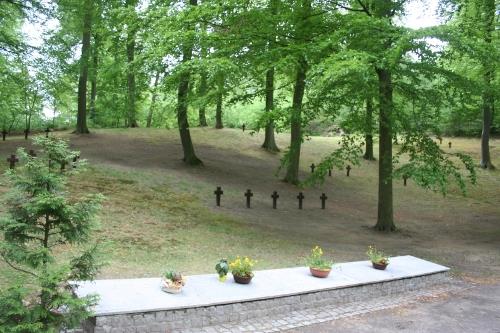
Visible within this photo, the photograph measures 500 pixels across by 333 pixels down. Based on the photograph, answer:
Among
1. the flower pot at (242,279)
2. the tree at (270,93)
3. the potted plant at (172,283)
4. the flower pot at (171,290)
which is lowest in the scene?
the flower pot at (242,279)

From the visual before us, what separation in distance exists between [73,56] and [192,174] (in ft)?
27.6

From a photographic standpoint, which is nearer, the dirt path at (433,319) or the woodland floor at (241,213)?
the dirt path at (433,319)

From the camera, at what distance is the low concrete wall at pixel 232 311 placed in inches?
237

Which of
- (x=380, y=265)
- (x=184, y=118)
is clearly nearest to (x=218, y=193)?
(x=184, y=118)

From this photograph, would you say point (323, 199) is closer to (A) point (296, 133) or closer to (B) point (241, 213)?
(A) point (296, 133)

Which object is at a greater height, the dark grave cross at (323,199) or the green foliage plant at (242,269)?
the green foliage plant at (242,269)

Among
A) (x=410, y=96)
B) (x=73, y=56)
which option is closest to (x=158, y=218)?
(x=410, y=96)

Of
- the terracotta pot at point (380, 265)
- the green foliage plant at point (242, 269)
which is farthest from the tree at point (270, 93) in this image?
the green foliage plant at point (242, 269)

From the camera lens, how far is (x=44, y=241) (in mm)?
5414

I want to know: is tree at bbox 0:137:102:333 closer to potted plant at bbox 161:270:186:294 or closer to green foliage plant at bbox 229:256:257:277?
potted plant at bbox 161:270:186:294

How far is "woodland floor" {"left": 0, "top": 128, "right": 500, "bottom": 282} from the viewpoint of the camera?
11.1 metres

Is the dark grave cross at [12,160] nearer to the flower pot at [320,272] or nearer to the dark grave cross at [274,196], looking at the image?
the dark grave cross at [274,196]

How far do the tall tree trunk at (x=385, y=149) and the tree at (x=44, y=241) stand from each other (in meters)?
10.2

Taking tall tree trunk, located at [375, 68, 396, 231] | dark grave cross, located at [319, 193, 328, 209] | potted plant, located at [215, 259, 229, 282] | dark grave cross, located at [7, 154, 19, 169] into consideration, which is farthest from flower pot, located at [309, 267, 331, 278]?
dark grave cross, located at [7, 154, 19, 169]
